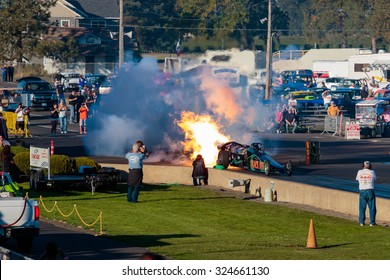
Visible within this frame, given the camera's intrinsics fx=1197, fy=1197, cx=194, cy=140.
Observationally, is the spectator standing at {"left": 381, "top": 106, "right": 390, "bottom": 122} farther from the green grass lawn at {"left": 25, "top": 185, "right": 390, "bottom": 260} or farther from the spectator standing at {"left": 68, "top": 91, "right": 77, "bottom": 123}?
the green grass lawn at {"left": 25, "top": 185, "right": 390, "bottom": 260}

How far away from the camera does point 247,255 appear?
77.0 ft

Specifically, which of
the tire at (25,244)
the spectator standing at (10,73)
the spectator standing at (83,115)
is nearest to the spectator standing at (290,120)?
the spectator standing at (83,115)

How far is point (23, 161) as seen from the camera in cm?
3894

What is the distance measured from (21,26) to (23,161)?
60.3 m

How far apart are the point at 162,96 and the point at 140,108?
1.00m

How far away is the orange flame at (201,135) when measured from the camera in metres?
45.5

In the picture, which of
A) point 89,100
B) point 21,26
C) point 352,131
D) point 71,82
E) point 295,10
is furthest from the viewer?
point 295,10

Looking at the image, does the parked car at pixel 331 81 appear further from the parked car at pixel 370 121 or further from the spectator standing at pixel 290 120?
the spectator standing at pixel 290 120

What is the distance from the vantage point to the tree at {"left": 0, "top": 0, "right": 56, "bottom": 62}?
318 feet

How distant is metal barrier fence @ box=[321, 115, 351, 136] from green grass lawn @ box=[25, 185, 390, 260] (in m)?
24.1

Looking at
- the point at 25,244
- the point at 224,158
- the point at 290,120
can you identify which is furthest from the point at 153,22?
the point at 25,244

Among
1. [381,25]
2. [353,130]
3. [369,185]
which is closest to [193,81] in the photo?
[353,130]

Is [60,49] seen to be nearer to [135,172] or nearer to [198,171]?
[198,171]

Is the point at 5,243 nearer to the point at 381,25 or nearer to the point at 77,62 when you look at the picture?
the point at 77,62
